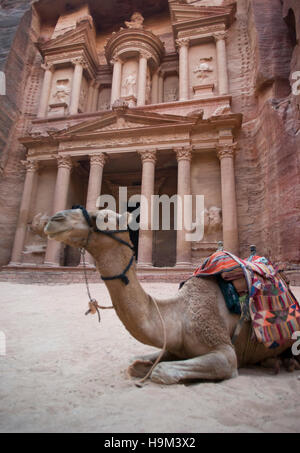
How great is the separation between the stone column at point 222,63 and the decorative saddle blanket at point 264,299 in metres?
15.5

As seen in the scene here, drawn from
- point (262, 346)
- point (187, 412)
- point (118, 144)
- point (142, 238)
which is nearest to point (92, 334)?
point (262, 346)

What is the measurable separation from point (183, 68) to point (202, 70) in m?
1.19

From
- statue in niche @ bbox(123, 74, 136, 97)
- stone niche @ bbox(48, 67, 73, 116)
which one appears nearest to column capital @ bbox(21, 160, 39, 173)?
stone niche @ bbox(48, 67, 73, 116)

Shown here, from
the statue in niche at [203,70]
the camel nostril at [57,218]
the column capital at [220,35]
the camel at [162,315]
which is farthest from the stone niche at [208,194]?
the camel nostril at [57,218]

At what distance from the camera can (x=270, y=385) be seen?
2.71m

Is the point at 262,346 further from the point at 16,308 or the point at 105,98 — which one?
the point at 105,98

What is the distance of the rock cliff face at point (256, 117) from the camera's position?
1161cm

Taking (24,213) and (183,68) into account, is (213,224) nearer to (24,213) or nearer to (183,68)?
(24,213)

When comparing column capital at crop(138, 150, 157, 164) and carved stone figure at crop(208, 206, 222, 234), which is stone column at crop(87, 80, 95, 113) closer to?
column capital at crop(138, 150, 157, 164)

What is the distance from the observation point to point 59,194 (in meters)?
15.6

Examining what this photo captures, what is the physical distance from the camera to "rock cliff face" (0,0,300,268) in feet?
38.1

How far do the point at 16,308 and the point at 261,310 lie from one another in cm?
594

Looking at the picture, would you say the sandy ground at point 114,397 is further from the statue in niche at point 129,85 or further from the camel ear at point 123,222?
the statue in niche at point 129,85

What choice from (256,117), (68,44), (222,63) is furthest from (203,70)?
(68,44)
